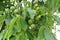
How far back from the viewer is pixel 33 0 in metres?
0.72

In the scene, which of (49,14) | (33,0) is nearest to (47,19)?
(49,14)

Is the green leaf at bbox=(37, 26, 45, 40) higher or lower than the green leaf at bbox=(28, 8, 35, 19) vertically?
lower

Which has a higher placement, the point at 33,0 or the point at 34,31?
the point at 33,0

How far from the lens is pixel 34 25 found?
0.62 meters

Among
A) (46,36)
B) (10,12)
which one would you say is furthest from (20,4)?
(46,36)

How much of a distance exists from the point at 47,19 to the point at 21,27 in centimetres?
12

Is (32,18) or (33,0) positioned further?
(33,0)

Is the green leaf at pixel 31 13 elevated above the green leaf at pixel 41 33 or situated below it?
above

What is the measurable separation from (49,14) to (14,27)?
0.16 metres

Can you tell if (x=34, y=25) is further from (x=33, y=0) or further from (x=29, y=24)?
(x=33, y=0)

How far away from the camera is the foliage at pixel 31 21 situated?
0.61 m

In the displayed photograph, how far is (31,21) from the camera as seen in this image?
24.4 inches

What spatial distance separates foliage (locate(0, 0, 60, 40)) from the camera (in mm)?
609

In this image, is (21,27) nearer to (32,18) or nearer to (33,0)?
(32,18)
